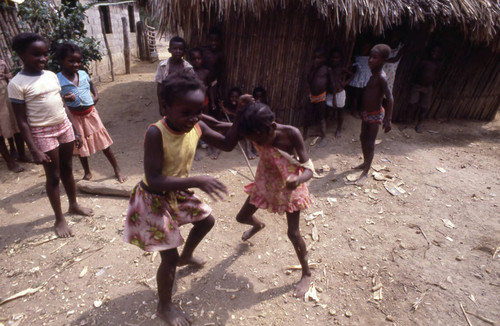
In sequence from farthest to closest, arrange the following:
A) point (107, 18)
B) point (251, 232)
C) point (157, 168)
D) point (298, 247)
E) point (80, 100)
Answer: point (107, 18) → point (80, 100) → point (251, 232) → point (298, 247) → point (157, 168)

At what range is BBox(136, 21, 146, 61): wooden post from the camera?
11867 mm

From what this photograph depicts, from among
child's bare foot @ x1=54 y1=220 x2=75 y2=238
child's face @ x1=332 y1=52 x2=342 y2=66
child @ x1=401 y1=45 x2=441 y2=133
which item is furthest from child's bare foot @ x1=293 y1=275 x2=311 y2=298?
child @ x1=401 y1=45 x2=441 y2=133

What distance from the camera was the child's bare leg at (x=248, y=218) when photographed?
245 cm

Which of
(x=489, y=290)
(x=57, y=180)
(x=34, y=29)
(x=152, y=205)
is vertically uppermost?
(x=34, y=29)

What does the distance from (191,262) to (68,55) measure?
95.9 inches

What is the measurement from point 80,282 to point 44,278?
315mm

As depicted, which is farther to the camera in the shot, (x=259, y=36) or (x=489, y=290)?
(x=259, y=36)

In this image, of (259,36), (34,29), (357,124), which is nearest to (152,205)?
(259,36)

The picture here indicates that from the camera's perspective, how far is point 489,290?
2.33m

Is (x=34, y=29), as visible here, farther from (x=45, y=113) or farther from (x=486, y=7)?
(x=486, y=7)

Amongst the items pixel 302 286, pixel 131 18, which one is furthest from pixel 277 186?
pixel 131 18

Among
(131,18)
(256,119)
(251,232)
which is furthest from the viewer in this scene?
(131,18)

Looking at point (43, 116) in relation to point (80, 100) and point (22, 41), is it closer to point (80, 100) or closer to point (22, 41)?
point (22, 41)

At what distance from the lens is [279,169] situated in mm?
2092
